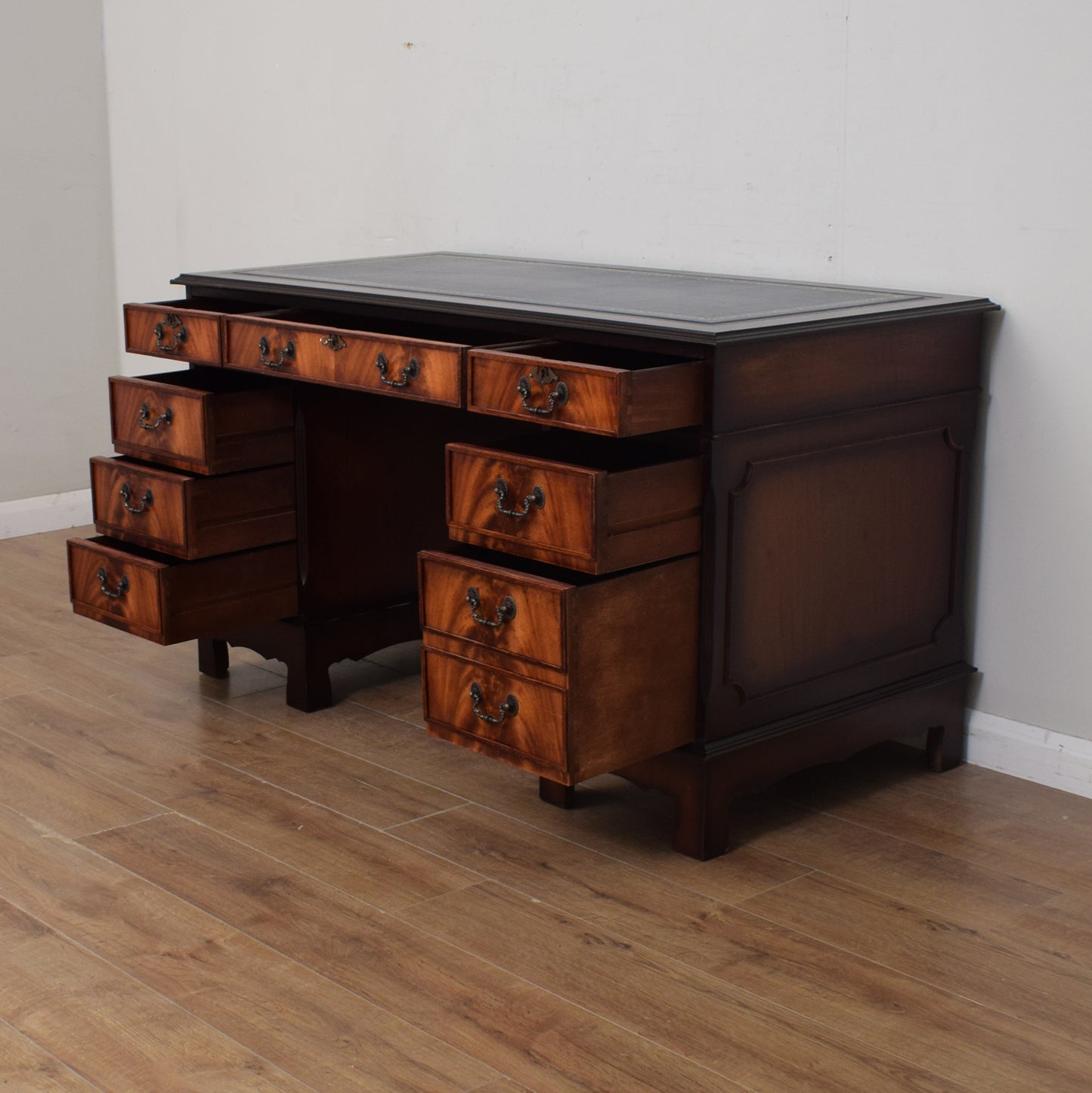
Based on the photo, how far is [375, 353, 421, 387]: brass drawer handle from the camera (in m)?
2.28

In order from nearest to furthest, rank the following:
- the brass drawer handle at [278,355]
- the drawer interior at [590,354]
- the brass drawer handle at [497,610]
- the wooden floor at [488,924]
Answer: the wooden floor at [488,924] < the brass drawer handle at [497,610] < the drawer interior at [590,354] < the brass drawer handle at [278,355]

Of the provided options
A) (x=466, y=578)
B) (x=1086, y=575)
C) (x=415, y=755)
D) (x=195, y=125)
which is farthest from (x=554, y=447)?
(x=195, y=125)

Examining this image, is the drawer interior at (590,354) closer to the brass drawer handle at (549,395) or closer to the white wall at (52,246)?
the brass drawer handle at (549,395)

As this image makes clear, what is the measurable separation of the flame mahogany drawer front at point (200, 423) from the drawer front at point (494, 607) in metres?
0.61

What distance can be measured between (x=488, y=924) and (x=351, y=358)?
2.93ft

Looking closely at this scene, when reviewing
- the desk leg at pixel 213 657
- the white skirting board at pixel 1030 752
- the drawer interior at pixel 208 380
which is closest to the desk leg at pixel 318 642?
the desk leg at pixel 213 657

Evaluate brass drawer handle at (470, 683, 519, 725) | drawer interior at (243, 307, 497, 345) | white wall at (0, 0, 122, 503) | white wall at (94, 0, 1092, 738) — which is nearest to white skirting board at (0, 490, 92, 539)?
white wall at (0, 0, 122, 503)

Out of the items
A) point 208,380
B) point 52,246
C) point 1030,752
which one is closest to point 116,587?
point 208,380

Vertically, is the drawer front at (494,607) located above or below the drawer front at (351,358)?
below

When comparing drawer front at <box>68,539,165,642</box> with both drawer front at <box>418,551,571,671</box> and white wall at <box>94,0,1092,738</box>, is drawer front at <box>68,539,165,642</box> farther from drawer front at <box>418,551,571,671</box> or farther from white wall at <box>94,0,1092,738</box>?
white wall at <box>94,0,1092,738</box>

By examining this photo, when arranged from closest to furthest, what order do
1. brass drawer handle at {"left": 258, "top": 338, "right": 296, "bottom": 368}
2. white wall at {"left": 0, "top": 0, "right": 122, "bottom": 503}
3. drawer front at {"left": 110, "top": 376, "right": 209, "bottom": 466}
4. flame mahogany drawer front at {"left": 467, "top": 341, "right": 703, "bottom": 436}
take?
1. flame mahogany drawer front at {"left": 467, "top": 341, "right": 703, "bottom": 436}
2. brass drawer handle at {"left": 258, "top": 338, "right": 296, "bottom": 368}
3. drawer front at {"left": 110, "top": 376, "right": 209, "bottom": 466}
4. white wall at {"left": 0, "top": 0, "right": 122, "bottom": 503}

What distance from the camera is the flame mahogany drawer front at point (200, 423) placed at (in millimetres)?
2637

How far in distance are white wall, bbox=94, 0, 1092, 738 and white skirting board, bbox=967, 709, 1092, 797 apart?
0.08 feet

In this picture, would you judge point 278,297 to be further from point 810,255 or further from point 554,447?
point 810,255
